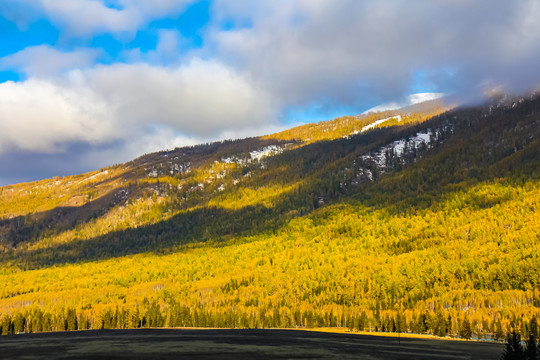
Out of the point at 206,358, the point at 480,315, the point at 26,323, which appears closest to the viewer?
the point at 206,358

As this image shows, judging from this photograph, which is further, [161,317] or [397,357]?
[161,317]

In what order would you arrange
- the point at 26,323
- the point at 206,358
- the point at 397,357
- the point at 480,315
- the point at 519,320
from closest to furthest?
the point at 206,358 → the point at 397,357 → the point at 519,320 → the point at 480,315 → the point at 26,323

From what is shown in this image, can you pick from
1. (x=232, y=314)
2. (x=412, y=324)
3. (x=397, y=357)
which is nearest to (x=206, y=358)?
(x=397, y=357)

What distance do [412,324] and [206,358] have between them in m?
116

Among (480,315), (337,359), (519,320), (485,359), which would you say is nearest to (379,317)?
(480,315)

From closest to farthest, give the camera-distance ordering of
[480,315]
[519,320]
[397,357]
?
[397,357], [519,320], [480,315]

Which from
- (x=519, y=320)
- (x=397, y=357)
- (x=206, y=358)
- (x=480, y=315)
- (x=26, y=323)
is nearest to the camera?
(x=206, y=358)

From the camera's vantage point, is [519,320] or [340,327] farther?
[340,327]

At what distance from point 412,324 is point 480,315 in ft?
117

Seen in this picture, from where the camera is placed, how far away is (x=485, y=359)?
7469 centimetres

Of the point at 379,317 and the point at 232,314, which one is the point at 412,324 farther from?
the point at 232,314

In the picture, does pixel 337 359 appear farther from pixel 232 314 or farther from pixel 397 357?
pixel 232 314

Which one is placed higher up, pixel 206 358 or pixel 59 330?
pixel 206 358

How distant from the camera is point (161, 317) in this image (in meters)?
189
